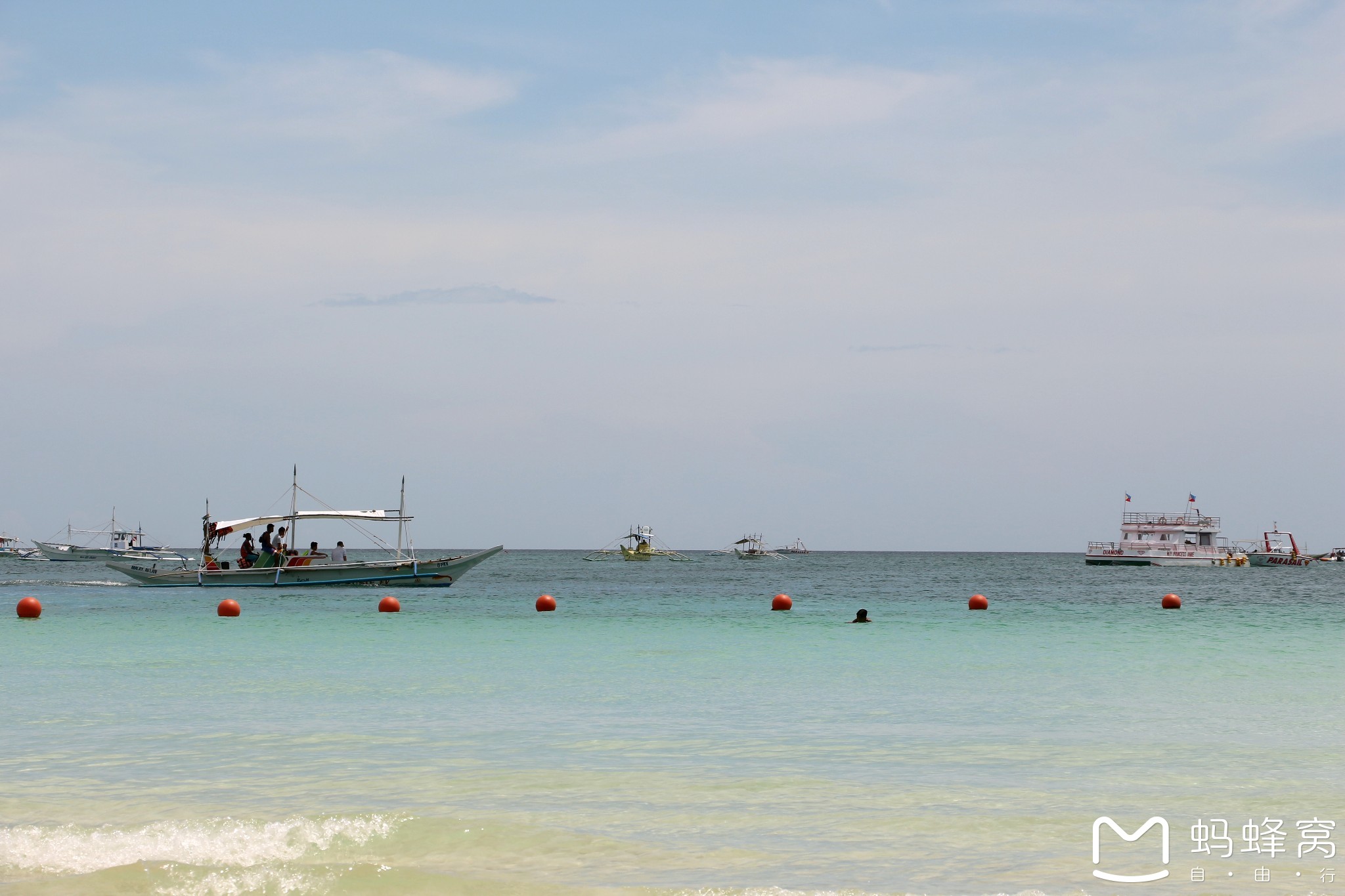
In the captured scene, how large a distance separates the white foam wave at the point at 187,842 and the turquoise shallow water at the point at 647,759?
42mm

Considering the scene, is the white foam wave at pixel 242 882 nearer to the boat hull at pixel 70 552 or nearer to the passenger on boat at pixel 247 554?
the passenger on boat at pixel 247 554

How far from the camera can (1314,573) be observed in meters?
106

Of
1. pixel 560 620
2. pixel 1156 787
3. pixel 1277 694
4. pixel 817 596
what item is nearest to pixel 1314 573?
pixel 817 596

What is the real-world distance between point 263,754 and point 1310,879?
36.0ft

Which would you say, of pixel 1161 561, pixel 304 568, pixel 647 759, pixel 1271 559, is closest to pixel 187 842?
pixel 647 759

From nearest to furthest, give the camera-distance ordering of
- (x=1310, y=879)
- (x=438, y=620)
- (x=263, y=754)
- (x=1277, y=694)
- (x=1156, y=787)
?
(x=1310, y=879) < (x=1156, y=787) < (x=263, y=754) < (x=1277, y=694) < (x=438, y=620)

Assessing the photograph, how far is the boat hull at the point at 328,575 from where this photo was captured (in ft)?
164

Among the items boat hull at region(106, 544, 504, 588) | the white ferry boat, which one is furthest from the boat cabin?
boat hull at region(106, 544, 504, 588)

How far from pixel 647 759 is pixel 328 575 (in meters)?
39.6

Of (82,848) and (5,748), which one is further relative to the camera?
(5,748)

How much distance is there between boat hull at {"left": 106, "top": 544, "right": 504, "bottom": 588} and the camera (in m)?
50.0

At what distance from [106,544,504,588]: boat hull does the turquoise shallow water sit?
1720cm

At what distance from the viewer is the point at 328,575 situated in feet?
165

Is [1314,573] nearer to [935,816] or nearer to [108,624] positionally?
[108,624]
